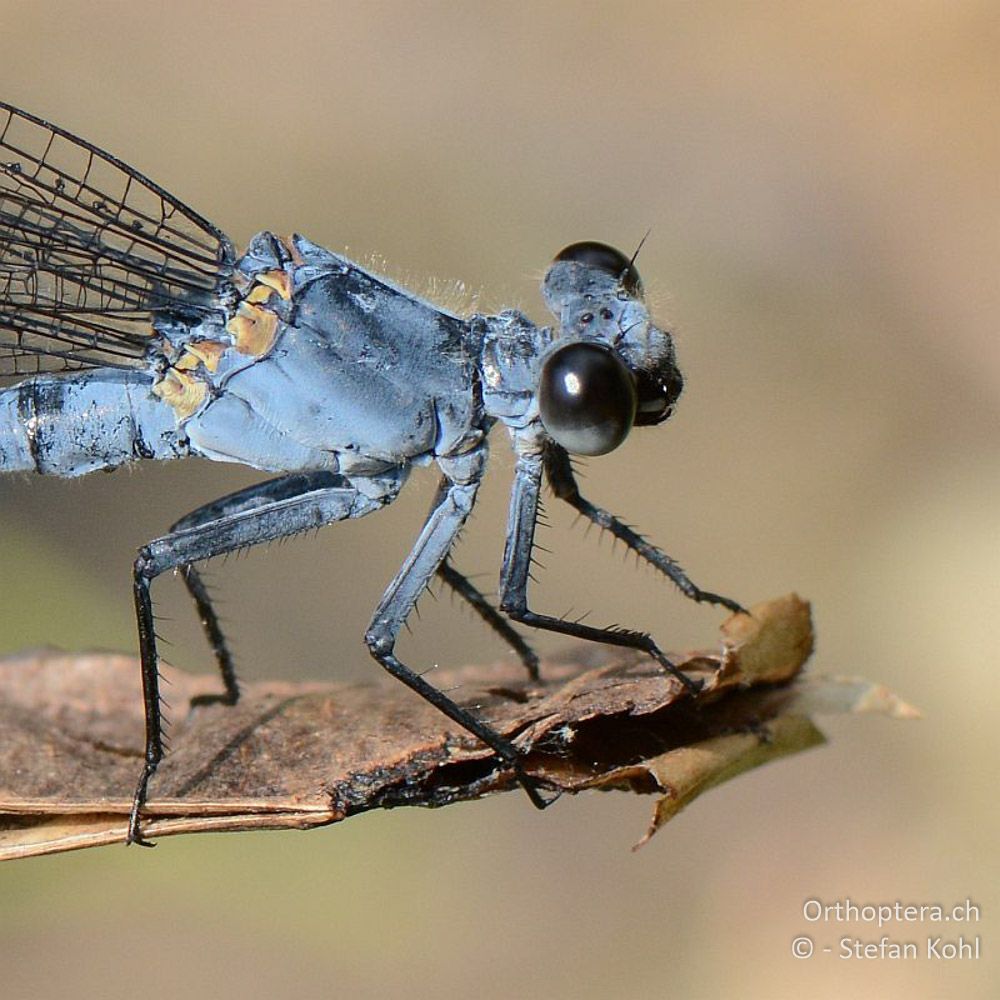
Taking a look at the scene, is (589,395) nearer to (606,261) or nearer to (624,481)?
(606,261)

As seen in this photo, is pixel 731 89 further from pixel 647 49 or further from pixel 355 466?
pixel 355 466

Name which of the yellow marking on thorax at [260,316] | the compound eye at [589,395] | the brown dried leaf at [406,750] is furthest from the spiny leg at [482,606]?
the yellow marking on thorax at [260,316]

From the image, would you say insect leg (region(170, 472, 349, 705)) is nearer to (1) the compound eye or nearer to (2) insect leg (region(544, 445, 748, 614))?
(2) insect leg (region(544, 445, 748, 614))

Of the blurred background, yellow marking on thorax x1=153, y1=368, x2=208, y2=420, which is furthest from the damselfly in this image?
the blurred background

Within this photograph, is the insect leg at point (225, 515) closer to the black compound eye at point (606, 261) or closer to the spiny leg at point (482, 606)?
the spiny leg at point (482, 606)

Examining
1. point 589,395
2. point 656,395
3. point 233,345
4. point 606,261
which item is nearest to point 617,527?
point 656,395

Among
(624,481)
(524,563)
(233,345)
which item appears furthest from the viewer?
(624,481)

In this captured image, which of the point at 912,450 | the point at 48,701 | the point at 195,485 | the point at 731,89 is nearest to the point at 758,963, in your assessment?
the point at 912,450
